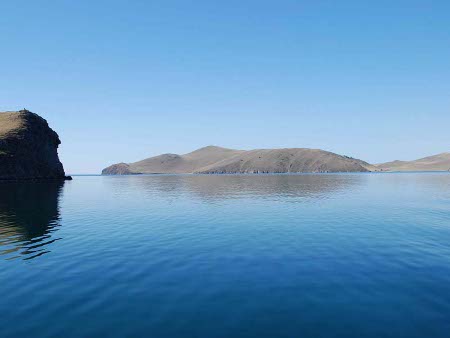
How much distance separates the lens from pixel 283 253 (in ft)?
81.0

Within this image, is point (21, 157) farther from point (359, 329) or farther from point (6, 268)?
point (359, 329)

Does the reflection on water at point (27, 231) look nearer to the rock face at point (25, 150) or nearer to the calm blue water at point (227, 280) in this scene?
the calm blue water at point (227, 280)

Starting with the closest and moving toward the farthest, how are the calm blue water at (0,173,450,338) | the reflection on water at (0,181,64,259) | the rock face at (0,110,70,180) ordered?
the calm blue water at (0,173,450,338) < the reflection on water at (0,181,64,259) < the rock face at (0,110,70,180)

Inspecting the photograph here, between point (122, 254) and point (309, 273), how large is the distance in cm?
1571

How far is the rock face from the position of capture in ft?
526

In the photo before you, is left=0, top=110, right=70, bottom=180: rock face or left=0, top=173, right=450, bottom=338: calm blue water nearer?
left=0, top=173, right=450, bottom=338: calm blue water

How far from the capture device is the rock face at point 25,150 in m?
160

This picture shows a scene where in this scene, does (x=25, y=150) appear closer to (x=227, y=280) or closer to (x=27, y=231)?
(x=27, y=231)

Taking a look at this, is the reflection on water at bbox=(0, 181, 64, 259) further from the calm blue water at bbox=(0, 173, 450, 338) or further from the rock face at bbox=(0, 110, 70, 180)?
the rock face at bbox=(0, 110, 70, 180)

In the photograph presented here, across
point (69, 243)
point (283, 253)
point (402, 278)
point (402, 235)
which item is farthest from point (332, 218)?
point (69, 243)

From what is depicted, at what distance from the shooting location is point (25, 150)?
17225 cm

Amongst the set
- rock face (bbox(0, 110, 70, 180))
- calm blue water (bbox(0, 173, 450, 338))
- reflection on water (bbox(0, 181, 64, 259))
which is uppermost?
rock face (bbox(0, 110, 70, 180))

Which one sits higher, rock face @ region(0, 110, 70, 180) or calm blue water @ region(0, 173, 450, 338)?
rock face @ region(0, 110, 70, 180)

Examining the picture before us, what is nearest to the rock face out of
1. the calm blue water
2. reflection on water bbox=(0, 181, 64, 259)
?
reflection on water bbox=(0, 181, 64, 259)
